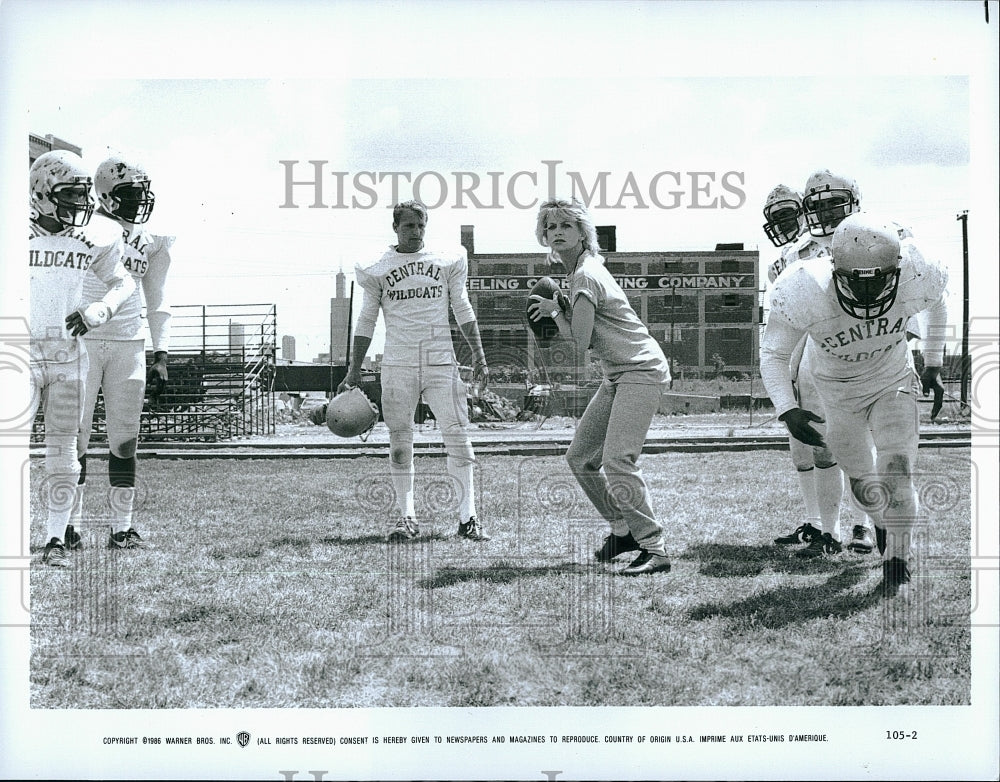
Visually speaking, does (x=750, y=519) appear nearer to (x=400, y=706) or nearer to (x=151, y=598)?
(x=400, y=706)

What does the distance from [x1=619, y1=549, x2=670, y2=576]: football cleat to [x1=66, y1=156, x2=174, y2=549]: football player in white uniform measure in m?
2.25

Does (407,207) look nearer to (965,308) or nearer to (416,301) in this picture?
(416,301)

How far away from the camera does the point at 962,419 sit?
13.2 feet

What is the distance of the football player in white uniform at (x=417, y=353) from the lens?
4.43 metres

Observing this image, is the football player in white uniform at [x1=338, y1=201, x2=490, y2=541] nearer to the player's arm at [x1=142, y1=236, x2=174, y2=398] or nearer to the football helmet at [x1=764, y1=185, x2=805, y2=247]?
the player's arm at [x1=142, y1=236, x2=174, y2=398]

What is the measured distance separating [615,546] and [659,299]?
1349 mm

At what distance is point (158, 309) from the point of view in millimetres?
4371

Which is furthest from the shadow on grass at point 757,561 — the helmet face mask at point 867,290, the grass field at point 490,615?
the helmet face mask at point 867,290

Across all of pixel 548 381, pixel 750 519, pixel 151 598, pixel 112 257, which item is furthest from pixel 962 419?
pixel 112 257

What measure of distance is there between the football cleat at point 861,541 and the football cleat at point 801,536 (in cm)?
16

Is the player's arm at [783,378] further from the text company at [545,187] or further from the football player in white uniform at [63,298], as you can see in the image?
the football player in white uniform at [63,298]

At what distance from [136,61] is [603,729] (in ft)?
11.2

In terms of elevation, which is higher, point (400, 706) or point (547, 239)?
point (547, 239)

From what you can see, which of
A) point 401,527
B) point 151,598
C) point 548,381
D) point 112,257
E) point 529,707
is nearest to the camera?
point 529,707
